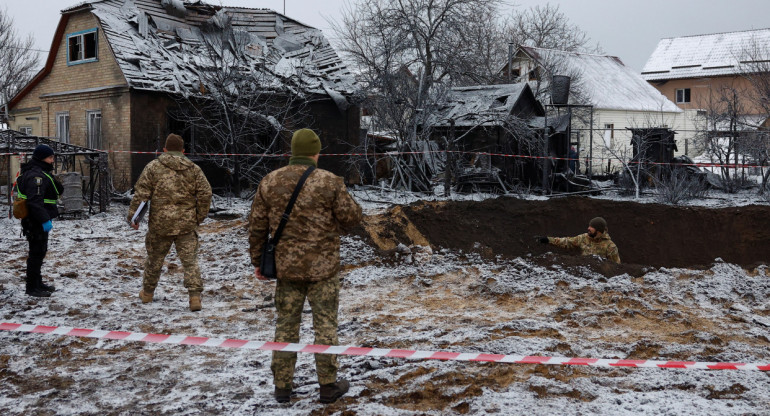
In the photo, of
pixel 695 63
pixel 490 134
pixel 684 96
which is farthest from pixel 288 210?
pixel 695 63

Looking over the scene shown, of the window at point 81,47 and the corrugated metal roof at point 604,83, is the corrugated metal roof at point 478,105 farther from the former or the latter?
the corrugated metal roof at point 604,83

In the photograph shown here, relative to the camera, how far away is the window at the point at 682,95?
50906 mm

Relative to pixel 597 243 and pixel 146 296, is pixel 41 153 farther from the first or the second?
pixel 597 243

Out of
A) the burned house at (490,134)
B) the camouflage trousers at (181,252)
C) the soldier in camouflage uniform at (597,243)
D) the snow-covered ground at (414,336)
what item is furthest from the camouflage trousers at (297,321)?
the burned house at (490,134)

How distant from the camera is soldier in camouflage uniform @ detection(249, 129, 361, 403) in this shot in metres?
4.41

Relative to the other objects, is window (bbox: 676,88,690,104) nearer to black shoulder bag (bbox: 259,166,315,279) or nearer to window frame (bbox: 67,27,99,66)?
window frame (bbox: 67,27,99,66)

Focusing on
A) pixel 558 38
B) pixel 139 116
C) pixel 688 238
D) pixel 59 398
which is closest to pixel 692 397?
pixel 59 398

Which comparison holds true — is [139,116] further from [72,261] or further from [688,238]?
[688,238]

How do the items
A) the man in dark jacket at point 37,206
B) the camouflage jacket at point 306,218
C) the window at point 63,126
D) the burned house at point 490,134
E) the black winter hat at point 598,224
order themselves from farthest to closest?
the window at point 63,126 < the burned house at point 490,134 < the black winter hat at point 598,224 < the man in dark jacket at point 37,206 < the camouflage jacket at point 306,218

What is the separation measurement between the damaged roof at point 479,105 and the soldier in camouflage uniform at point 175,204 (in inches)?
510

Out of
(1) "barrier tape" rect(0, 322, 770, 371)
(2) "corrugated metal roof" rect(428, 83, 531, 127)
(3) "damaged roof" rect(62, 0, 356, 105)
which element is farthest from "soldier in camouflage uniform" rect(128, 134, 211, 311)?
(2) "corrugated metal roof" rect(428, 83, 531, 127)

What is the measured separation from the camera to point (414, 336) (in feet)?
20.1

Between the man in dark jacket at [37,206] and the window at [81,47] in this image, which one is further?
the window at [81,47]

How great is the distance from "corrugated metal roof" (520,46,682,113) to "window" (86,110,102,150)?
23.7 metres
